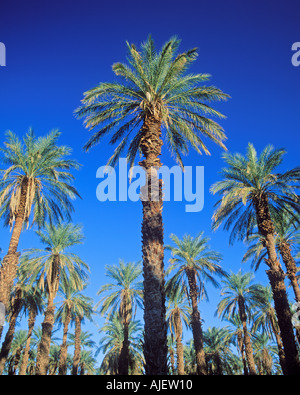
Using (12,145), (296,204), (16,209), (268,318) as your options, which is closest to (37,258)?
(16,209)

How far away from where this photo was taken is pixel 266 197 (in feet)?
55.8

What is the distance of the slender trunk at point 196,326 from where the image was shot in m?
22.3

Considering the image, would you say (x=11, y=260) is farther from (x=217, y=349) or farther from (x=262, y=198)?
(x=217, y=349)

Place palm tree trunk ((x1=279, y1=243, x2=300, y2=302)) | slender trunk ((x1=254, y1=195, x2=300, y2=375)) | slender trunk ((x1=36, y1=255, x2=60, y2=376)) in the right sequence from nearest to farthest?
slender trunk ((x1=254, y1=195, x2=300, y2=375)) → slender trunk ((x1=36, y1=255, x2=60, y2=376)) → palm tree trunk ((x1=279, y1=243, x2=300, y2=302))

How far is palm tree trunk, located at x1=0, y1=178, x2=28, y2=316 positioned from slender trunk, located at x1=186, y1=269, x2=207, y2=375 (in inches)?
602

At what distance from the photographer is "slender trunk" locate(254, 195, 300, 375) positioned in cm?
1330

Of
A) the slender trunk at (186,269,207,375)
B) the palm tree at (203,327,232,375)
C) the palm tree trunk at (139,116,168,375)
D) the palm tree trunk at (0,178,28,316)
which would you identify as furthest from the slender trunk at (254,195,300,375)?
the palm tree at (203,327,232,375)

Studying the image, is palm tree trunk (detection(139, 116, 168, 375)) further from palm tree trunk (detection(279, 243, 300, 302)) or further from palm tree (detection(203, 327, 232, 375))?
palm tree (detection(203, 327, 232, 375))

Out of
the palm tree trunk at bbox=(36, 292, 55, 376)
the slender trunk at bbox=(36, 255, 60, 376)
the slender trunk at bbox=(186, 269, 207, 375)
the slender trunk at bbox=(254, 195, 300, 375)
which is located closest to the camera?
the slender trunk at bbox=(254, 195, 300, 375)

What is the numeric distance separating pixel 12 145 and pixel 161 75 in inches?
374

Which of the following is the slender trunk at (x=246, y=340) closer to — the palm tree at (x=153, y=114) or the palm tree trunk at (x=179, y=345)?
the palm tree trunk at (x=179, y=345)

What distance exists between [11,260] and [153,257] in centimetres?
855

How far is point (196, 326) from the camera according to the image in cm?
2364
